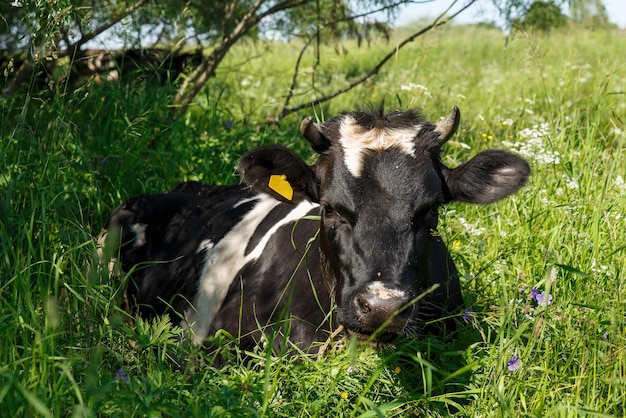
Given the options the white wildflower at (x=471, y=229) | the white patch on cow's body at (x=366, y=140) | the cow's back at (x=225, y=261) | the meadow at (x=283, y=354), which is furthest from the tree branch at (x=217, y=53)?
the white patch on cow's body at (x=366, y=140)

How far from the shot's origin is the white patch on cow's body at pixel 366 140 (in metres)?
3.65

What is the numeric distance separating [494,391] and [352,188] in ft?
3.41

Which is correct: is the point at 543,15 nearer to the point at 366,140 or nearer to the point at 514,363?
the point at 366,140

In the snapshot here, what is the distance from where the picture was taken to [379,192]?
11.4 feet

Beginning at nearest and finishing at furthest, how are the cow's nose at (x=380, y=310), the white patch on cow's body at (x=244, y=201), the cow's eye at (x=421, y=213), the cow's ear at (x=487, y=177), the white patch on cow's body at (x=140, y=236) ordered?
the cow's nose at (x=380, y=310), the cow's eye at (x=421, y=213), the cow's ear at (x=487, y=177), the white patch on cow's body at (x=244, y=201), the white patch on cow's body at (x=140, y=236)

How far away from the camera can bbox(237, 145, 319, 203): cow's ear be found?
383cm

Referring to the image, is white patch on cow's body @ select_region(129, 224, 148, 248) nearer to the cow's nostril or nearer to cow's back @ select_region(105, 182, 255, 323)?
cow's back @ select_region(105, 182, 255, 323)

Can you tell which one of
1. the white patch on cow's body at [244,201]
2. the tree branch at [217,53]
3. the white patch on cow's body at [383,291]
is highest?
the tree branch at [217,53]

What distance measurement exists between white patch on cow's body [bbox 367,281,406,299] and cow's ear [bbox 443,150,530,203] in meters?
0.85

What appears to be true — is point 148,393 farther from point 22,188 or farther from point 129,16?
point 129,16

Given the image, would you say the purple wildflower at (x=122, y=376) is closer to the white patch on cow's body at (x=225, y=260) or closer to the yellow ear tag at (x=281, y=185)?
the yellow ear tag at (x=281, y=185)

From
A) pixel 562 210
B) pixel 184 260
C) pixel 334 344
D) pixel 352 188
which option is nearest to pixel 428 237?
pixel 352 188

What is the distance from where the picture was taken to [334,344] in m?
3.60

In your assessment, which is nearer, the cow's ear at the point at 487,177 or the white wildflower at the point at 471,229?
the cow's ear at the point at 487,177
